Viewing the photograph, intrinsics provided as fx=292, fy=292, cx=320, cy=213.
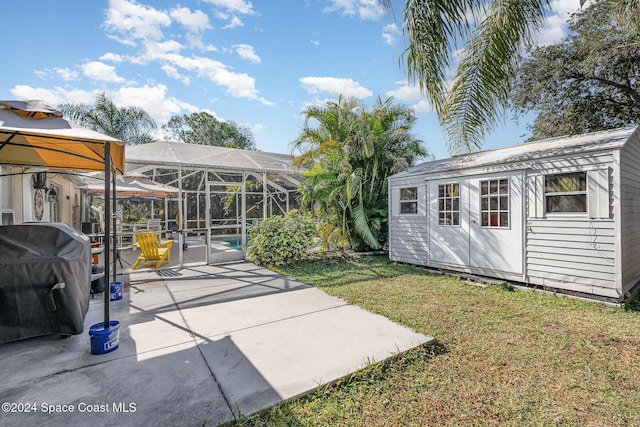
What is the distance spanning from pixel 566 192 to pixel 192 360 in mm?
6206

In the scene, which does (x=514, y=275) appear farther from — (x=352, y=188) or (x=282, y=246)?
(x=282, y=246)

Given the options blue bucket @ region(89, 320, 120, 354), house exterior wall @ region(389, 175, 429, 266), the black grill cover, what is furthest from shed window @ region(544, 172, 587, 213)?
the black grill cover

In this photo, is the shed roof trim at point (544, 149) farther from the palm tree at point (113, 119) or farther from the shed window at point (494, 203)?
the palm tree at point (113, 119)

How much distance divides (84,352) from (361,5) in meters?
5.60

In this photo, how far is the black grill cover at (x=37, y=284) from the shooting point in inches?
124

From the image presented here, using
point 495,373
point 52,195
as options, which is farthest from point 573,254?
point 52,195

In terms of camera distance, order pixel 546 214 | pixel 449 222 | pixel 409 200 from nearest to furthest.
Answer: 1. pixel 546 214
2. pixel 449 222
3. pixel 409 200

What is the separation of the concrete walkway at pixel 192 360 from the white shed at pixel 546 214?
337 centimetres

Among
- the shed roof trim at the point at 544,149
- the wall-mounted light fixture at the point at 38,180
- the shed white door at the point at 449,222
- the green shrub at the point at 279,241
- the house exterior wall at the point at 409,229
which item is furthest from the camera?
the green shrub at the point at 279,241

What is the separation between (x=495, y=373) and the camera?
283 cm

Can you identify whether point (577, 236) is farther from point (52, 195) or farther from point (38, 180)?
point (52, 195)

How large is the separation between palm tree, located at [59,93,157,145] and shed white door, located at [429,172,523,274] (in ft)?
51.2

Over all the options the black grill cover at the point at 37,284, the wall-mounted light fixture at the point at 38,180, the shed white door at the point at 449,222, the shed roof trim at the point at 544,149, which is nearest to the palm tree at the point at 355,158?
the shed roof trim at the point at 544,149

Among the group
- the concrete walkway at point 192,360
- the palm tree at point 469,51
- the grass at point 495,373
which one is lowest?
the grass at point 495,373
